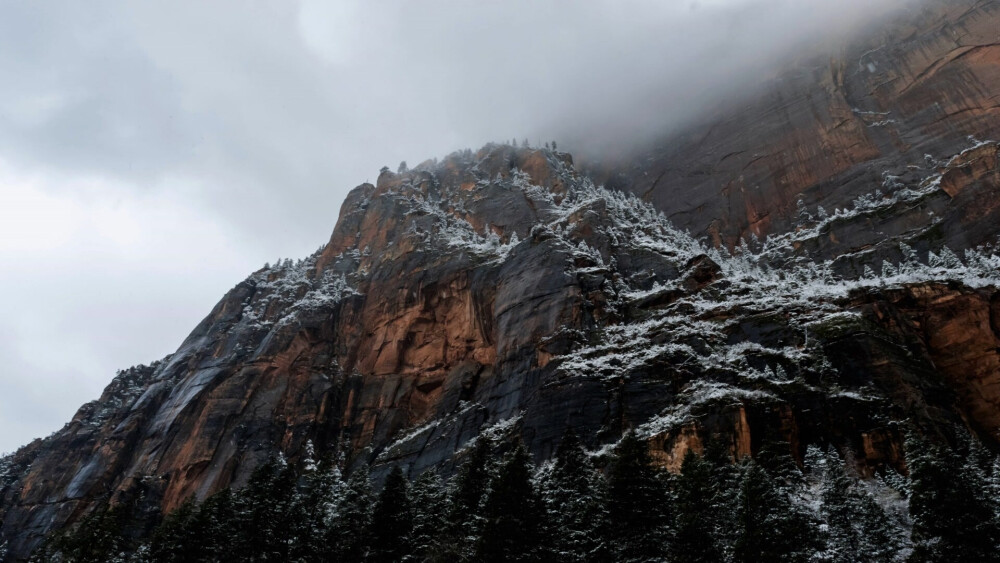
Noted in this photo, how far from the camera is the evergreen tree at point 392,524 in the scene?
140 ft

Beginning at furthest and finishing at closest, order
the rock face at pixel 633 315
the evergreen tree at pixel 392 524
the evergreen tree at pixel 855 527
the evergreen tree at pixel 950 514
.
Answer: the rock face at pixel 633 315 < the evergreen tree at pixel 392 524 < the evergreen tree at pixel 855 527 < the evergreen tree at pixel 950 514

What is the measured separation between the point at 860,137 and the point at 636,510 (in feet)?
257

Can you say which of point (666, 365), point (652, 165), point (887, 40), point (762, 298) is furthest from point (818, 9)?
point (666, 365)

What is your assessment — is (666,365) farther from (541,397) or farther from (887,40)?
(887,40)

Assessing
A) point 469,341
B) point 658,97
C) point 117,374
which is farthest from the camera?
point 658,97

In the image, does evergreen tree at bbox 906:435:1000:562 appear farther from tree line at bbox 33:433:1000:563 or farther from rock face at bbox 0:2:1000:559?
rock face at bbox 0:2:1000:559

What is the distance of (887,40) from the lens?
107 metres

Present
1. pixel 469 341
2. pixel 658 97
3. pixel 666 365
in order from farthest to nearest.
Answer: pixel 658 97 → pixel 469 341 → pixel 666 365

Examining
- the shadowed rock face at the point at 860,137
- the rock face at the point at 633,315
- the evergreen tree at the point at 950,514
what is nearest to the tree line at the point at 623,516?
the evergreen tree at the point at 950,514

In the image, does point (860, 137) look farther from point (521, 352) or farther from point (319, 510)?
point (319, 510)

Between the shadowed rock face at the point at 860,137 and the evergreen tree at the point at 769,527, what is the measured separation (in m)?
49.9

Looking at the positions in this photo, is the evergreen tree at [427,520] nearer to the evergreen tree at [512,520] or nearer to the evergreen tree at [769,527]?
the evergreen tree at [512,520]

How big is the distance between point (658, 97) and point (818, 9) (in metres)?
32.4

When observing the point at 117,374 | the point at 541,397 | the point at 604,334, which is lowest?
the point at 541,397
